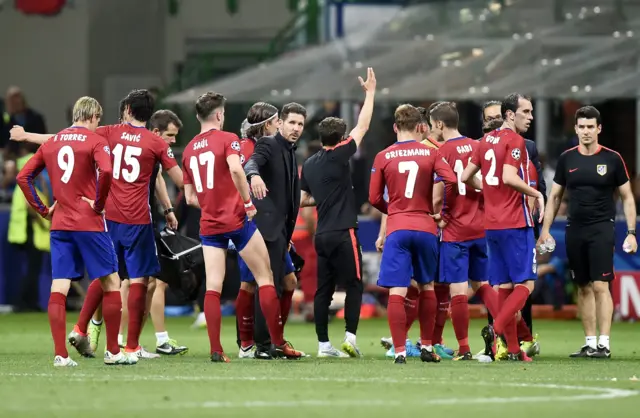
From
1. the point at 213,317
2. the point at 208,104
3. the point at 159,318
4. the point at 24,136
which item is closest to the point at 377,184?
the point at 208,104

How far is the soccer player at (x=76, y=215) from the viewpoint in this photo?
1236cm

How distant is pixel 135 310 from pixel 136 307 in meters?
0.03

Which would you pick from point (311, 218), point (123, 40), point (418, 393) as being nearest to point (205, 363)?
point (418, 393)

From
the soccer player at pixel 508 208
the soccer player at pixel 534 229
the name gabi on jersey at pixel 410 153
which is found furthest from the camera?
the soccer player at pixel 534 229

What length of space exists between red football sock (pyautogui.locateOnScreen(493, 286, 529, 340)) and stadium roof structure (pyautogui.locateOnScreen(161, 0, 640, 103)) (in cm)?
1114

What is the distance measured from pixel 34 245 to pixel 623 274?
25.1 ft

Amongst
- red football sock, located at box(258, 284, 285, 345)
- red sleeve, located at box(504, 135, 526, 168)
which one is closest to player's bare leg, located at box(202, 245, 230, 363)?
red football sock, located at box(258, 284, 285, 345)

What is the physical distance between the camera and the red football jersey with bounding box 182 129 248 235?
1302 centimetres

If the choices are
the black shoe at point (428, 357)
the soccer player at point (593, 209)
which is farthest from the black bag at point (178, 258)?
the soccer player at point (593, 209)

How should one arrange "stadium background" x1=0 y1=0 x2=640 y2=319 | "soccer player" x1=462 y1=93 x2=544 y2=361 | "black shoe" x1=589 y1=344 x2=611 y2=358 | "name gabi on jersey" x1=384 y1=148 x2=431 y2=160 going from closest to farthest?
"name gabi on jersey" x1=384 y1=148 x2=431 y2=160
"soccer player" x1=462 y1=93 x2=544 y2=361
"black shoe" x1=589 y1=344 x2=611 y2=358
"stadium background" x1=0 y1=0 x2=640 y2=319

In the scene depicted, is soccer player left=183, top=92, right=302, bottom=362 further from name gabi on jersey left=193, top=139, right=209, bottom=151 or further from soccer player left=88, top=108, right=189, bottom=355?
soccer player left=88, top=108, right=189, bottom=355

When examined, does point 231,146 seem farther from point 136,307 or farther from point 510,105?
point 510,105

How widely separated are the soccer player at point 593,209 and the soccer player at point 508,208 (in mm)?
928

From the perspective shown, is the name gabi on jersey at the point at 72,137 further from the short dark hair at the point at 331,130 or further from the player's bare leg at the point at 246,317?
the short dark hair at the point at 331,130
